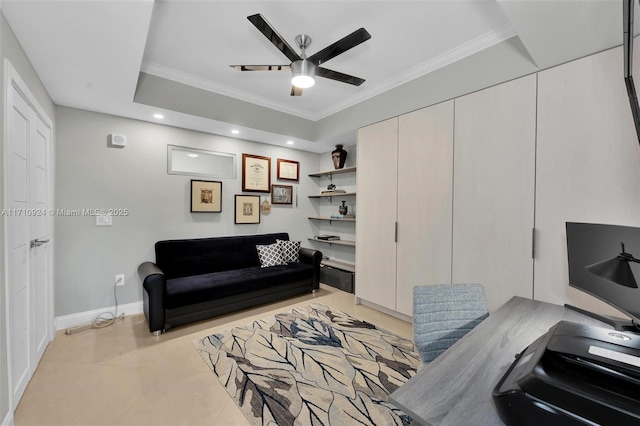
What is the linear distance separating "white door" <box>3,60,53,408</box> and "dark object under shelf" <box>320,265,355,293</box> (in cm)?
322

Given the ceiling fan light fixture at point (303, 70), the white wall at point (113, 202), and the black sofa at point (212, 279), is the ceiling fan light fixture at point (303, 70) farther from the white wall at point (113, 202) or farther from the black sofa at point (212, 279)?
the black sofa at point (212, 279)

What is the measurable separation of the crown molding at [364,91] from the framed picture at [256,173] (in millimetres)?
850

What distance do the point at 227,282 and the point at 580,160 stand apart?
3384 millimetres

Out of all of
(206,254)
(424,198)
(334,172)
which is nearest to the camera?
(424,198)

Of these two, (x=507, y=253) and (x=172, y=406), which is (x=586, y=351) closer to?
(x=507, y=253)

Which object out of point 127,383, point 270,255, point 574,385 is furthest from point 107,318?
point 574,385

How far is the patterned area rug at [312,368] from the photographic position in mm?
1710

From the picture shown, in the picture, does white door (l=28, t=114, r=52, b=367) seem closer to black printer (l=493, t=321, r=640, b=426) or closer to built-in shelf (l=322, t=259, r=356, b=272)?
black printer (l=493, t=321, r=640, b=426)

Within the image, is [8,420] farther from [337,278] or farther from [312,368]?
[337,278]

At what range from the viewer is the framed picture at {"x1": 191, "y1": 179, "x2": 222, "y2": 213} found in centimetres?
362

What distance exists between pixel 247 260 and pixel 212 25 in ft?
9.16

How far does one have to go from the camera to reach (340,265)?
433cm

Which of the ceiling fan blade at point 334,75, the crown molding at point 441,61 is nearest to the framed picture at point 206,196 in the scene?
the crown molding at point 441,61

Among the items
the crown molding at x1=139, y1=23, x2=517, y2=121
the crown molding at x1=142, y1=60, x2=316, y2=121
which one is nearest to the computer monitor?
the crown molding at x1=139, y1=23, x2=517, y2=121
